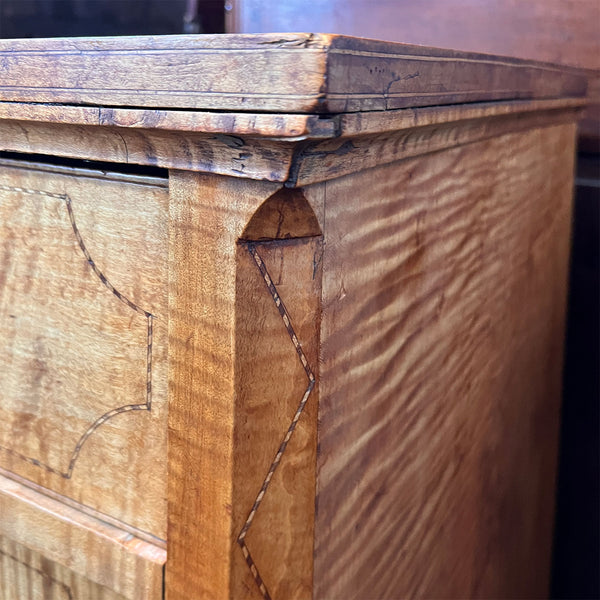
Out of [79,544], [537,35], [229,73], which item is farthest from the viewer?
[537,35]

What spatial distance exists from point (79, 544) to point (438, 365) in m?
0.23

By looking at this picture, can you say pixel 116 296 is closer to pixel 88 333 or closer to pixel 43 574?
pixel 88 333

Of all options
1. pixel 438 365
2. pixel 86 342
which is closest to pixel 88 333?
pixel 86 342

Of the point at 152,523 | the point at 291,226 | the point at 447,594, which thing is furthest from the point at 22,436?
the point at 447,594

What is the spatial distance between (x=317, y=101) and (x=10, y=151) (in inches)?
7.2

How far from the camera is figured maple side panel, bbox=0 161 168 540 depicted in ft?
1.03

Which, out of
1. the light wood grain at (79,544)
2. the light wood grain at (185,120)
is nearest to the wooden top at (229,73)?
the light wood grain at (185,120)

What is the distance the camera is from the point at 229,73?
0.82 ft

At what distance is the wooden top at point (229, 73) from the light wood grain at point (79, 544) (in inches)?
8.0

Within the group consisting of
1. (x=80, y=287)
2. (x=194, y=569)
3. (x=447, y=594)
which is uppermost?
(x=80, y=287)

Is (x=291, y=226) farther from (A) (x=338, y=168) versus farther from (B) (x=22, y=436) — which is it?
(B) (x=22, y=436)

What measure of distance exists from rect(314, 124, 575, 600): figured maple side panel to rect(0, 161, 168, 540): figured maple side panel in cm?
8

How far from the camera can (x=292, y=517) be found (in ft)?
1.05

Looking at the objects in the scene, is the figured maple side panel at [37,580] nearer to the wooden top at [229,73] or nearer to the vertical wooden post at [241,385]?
the vertical wooden post at [241,385]
